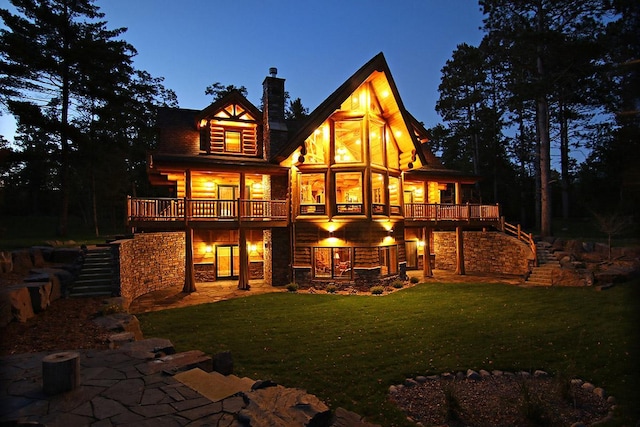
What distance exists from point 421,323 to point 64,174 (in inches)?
985

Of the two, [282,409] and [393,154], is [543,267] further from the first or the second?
[282,409]

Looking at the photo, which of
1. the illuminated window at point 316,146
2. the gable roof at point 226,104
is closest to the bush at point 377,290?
the illuminated window at point 316,146

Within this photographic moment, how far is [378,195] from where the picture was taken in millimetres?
19766

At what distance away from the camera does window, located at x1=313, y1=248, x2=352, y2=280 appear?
59.3 feet

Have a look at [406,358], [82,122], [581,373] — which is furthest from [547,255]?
[82,122]

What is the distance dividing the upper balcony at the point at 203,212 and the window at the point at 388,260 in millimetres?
5432

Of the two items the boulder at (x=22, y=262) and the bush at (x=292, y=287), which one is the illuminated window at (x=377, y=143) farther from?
the boulder at (x=22, y=262)

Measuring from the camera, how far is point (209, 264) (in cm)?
1995

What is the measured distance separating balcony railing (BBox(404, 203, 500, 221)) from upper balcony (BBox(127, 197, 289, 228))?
7731mm

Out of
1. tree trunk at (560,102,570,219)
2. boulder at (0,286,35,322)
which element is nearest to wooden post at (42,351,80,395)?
boulder at (0,286,35,322)

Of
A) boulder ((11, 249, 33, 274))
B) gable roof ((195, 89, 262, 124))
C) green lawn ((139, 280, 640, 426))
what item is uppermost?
gable roof ((195, 89, 262, 124))

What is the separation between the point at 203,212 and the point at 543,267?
18206mm

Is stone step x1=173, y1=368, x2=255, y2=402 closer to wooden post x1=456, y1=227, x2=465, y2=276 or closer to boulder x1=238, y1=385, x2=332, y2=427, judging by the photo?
boulder x1=238, y1=385, x2=332, y2=427

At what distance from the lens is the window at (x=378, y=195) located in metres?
18.1
